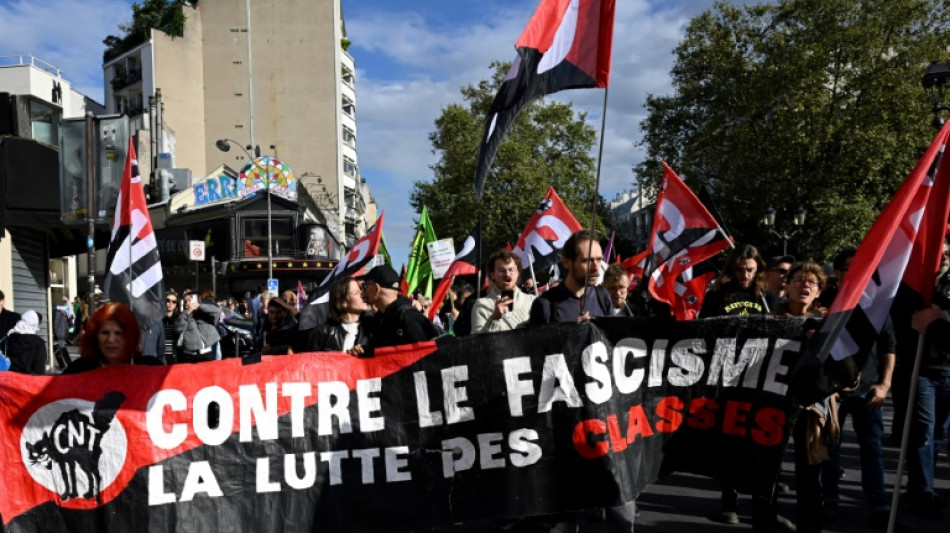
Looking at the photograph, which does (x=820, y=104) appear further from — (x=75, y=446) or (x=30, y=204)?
(x=75, y=446)

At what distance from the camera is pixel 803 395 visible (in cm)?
457

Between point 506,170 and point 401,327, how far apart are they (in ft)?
142

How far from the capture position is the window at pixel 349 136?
6339 centimetres

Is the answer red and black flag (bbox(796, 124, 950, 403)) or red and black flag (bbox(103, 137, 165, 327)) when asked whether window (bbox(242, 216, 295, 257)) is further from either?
red and black flag (bbox(796, 124, 950, 403))

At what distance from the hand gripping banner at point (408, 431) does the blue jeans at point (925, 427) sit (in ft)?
6.05

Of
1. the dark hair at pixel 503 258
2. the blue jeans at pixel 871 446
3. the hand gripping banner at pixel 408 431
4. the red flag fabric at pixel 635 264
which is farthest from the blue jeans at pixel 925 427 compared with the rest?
the red flag fabric at pixel 635 264

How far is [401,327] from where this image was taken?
5418 millimetres

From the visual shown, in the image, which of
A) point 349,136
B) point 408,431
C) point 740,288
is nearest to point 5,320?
point 408,431

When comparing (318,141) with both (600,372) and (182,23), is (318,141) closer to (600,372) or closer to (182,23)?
(182,23)

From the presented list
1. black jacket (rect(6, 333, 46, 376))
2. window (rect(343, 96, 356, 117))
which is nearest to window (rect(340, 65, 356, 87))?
window (rect(343, 96, 356, 117))

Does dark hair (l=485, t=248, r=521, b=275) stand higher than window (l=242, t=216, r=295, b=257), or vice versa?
window (l=242, t=216, r=295, b=257)

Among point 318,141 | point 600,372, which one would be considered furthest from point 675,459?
point 318,141

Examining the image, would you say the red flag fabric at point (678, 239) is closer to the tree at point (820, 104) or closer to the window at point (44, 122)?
the window at point (44, 122)

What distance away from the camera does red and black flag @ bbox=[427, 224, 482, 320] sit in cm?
1196
